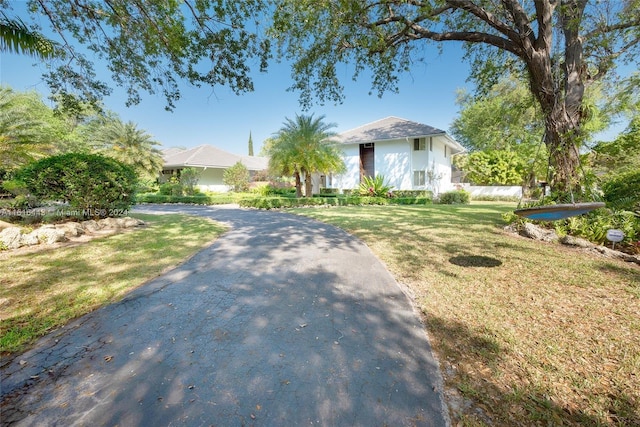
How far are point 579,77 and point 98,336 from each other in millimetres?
12019

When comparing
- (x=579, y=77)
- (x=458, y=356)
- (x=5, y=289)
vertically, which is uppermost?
(x=579, y=77)

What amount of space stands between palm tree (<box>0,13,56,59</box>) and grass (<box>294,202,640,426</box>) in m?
8.73

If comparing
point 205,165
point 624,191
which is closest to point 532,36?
point 624,191

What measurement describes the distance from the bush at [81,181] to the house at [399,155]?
18199 mm

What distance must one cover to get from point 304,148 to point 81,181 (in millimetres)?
13045

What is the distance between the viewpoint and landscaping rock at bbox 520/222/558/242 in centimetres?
654

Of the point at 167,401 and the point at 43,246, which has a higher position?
the point at 43,246

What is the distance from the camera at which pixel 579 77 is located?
742 cm

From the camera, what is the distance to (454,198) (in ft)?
67.0

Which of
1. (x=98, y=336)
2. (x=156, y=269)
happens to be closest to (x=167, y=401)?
(x=98, y=336)

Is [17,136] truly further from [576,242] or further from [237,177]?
[576,242]

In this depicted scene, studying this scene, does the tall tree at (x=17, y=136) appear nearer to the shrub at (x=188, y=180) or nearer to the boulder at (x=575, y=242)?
the shrub at (x=188, y=180)

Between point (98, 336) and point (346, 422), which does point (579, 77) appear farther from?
point (98, 336)

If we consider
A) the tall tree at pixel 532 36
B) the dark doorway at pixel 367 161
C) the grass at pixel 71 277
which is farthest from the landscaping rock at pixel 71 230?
the dark doorway at pixel 367 161
